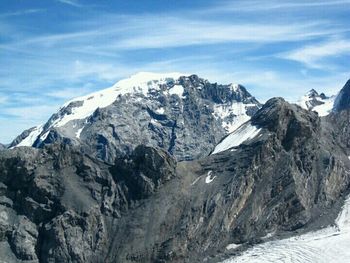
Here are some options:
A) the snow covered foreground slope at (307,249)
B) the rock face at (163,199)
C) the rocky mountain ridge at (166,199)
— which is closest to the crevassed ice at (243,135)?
the rocky mountain ridge at (166,199)

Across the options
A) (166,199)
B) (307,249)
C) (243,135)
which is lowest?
(307,249)

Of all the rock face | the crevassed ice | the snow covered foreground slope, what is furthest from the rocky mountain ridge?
the crevassed ice

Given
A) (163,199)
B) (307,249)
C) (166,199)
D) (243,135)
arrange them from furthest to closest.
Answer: (243,135) → (163,199) → (166,199) → (307,249)

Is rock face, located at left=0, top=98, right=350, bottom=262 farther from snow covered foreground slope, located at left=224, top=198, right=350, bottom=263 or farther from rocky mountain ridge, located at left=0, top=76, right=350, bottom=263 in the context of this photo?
snow covered foreground slope, located at left=224, top=198, right=350, bottom=263

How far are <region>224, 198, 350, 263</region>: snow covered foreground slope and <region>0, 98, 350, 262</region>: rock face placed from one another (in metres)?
4.04

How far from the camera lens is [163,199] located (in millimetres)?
153125

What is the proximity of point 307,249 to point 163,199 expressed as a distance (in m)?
33.8

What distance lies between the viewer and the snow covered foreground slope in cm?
13375

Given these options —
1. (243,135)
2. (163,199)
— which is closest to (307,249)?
(163,199)

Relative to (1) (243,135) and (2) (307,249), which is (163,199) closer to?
(2) (307,249)

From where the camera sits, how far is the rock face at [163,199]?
5709 inches

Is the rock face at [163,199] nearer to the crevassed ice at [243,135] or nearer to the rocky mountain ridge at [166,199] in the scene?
the rocky mountain ridge at [166,199]

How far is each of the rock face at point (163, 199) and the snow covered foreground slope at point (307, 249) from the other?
404cm

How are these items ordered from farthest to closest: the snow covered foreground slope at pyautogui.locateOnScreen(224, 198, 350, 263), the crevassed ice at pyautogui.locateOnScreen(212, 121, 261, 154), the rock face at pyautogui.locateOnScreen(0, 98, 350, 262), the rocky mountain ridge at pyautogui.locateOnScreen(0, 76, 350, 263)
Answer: the crevassed ice at pyautogui.locateOnScreen(212, 121, 261, 154)
the rock face at pyautogui.locateOnScreen(0, 98, 350, 262)
the rocky mountain ridge at pyautogui.locateOnScreen(0, 76, 350, 263)
the snow covered foreground slope at pyautogui.locateOnScreen(224, 198, 350, 263)
